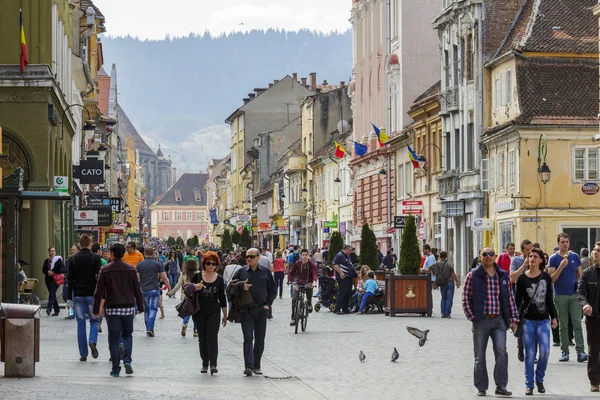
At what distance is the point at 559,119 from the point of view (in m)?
46.1

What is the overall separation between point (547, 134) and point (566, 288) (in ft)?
87.6

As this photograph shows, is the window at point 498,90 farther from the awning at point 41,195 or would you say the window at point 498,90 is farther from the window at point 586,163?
the awning at point 41,195

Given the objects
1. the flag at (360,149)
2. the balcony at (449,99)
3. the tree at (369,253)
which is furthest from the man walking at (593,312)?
the flag at (360,149)

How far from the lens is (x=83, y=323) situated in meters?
19.7

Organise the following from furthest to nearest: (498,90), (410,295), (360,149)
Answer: (360,149)
(498,90)
(410,295)

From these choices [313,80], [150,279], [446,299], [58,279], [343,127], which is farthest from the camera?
[313,80]

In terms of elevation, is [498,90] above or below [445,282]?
above

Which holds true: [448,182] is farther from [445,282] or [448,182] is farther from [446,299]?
[445,282]

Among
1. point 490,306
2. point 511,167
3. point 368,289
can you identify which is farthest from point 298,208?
point 490,306

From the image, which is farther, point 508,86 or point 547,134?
point 508,86

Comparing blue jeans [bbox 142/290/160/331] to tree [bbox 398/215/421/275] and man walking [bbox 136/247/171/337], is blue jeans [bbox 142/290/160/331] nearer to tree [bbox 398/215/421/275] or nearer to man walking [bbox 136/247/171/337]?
man walking [bbox 136/247/171/337]

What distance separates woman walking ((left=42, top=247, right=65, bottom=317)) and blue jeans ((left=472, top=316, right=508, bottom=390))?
19.0m

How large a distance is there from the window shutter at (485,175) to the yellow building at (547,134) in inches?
22.7

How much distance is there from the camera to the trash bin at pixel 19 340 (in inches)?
660
